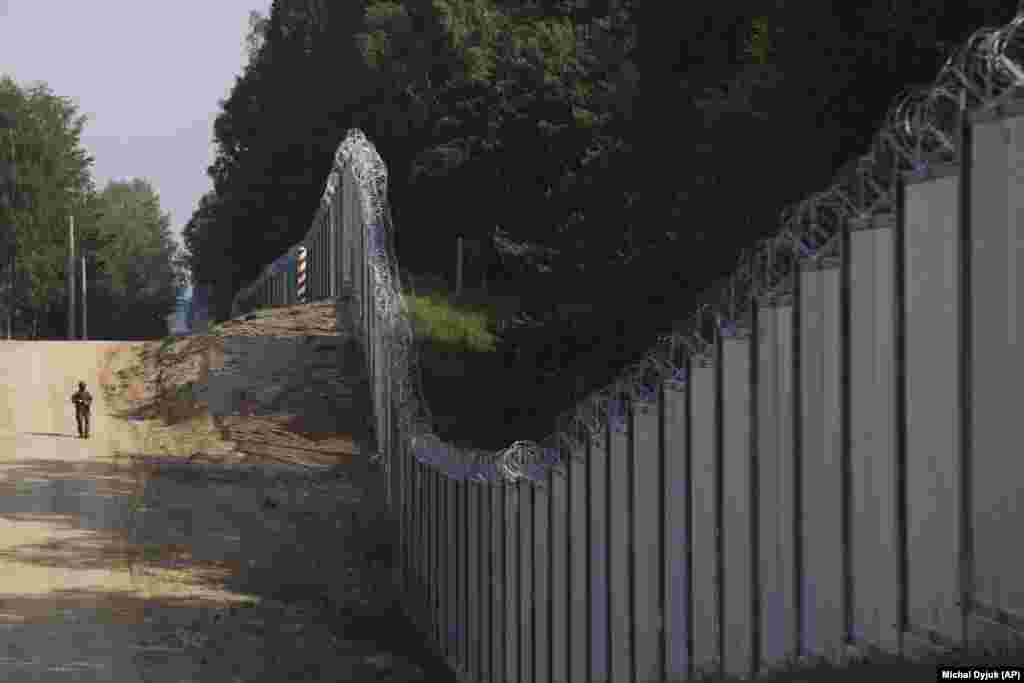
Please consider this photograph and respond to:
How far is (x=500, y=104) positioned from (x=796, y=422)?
2023 inches

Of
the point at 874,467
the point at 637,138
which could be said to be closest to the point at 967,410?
the point at 874,467

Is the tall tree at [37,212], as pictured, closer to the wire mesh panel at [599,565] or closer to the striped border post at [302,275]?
the striped border post at [302,275]

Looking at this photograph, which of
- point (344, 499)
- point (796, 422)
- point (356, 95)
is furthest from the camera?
point (356, 95)

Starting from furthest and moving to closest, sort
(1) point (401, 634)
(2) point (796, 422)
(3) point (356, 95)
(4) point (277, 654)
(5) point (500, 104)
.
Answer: (3) point (356, 95), (5) point (500, 104), (1) point (401, 634), (4) point (277, 654), (2) point (796, 422)

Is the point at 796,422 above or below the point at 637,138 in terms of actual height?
below

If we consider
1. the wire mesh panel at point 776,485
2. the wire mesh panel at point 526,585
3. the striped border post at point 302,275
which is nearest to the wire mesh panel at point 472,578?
the wire mesh panel at point 526,585

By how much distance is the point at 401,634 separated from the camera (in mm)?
21375

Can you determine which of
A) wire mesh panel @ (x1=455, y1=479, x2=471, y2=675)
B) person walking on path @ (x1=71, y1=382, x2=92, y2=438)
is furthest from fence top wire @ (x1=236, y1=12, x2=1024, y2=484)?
person walking on path @ (x1=71, y1=382, x2=92, y2=438)

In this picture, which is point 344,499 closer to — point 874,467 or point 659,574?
point 659,574

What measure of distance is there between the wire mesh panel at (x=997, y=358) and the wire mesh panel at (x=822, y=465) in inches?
52.2

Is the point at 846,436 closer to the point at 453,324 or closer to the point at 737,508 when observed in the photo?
the point at 737,508

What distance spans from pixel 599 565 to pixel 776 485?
3612 millimetres

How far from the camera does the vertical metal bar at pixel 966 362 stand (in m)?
8.00

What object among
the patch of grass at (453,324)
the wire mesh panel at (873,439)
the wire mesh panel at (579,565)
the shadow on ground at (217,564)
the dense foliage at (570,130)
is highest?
the dense foliage at (570,130)
